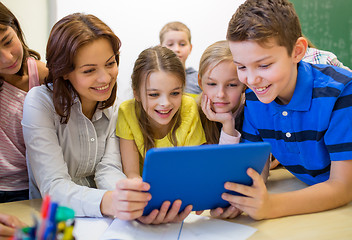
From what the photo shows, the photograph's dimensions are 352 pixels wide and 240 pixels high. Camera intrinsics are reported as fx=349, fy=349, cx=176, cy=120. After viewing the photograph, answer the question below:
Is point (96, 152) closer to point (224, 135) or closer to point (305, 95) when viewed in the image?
point (224, 135)

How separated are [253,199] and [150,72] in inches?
24.5

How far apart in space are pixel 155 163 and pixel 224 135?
0.52 meters

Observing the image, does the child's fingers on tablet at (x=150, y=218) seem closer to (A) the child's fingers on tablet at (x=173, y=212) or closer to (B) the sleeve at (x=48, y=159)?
(A) the child's fingers on tablet at (x=173, y=212)

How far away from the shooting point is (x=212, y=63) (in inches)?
47.1

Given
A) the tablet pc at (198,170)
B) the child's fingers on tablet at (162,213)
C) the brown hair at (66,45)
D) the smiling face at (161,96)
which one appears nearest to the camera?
the tablet pc at (198,170)

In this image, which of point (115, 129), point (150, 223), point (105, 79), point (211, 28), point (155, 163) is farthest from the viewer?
point (211, 28)

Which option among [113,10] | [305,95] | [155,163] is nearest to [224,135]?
[305,95]

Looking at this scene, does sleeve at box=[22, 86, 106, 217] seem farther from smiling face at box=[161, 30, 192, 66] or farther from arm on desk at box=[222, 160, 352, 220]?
smiling face at box=[161, 30, 192, 66]

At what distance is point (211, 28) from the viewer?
3090 millimetres

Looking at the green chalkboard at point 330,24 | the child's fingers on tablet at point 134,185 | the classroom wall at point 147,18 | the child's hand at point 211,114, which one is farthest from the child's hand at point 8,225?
the green chalkboard at point 330,24

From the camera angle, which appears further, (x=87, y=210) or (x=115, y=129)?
(x=115, y=129)

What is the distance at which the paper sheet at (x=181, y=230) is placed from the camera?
725 millimetres

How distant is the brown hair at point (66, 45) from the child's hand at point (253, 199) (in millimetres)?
545

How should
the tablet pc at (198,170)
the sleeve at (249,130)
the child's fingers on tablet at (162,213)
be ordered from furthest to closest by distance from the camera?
the sleeve at (249,130) → the child's fingers on tablet at (162,213) → the tablet pc at (198,170)
